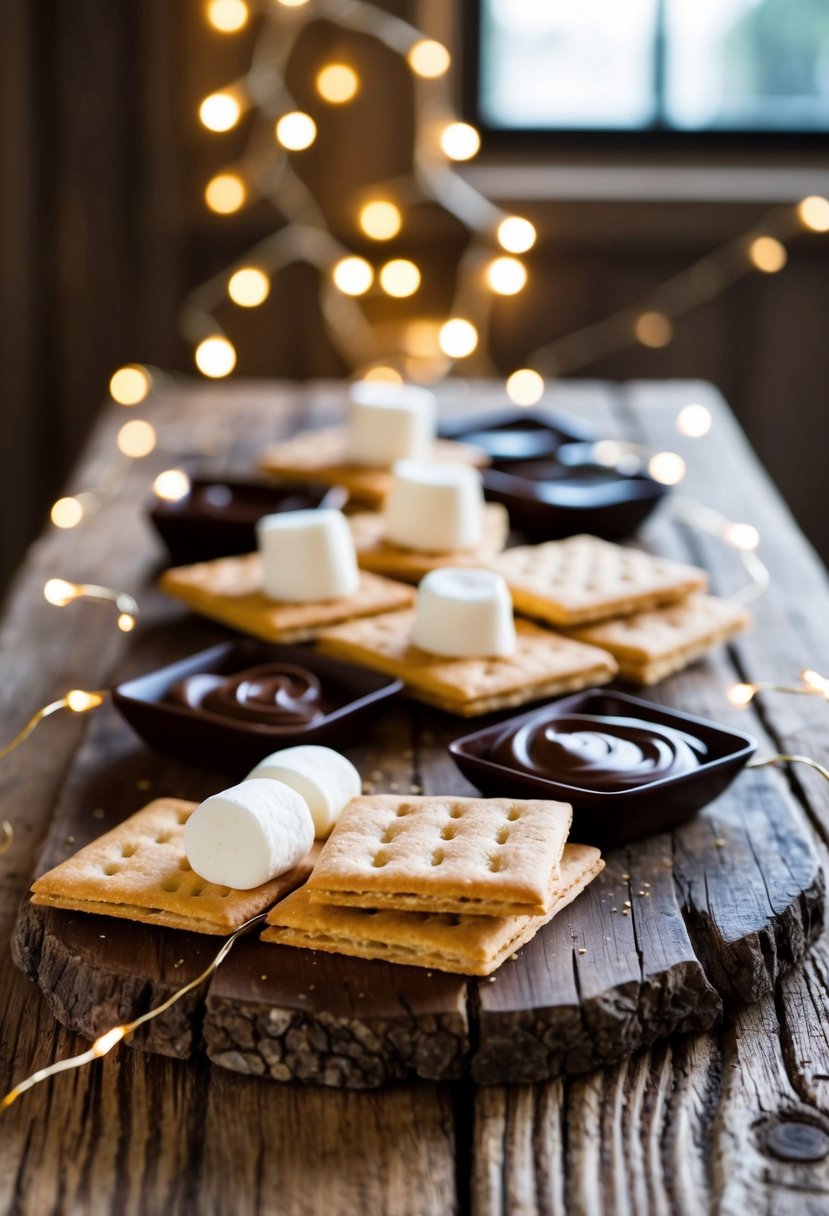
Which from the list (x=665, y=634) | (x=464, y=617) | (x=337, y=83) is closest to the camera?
(x=464, y=617)

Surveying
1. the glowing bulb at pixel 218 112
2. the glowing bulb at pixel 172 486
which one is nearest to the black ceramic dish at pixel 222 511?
the glowing bulb at pixel 172 486

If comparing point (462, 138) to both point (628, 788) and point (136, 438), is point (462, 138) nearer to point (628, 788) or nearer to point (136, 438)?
point (136, 438)

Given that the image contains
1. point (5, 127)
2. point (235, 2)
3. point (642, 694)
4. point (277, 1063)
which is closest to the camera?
point (277, 1063)

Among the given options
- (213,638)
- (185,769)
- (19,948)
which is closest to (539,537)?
(213,638)

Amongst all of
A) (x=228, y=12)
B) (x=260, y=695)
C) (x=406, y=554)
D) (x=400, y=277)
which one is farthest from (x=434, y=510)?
(x=400, y=277)

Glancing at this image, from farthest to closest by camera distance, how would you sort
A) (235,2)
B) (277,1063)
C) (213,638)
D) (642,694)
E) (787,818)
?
1. (235,2)
2. (213,638)
3. (642,694)
4. (787,818)
5. (277,1063)

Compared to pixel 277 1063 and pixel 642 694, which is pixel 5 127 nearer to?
pixel 642 694

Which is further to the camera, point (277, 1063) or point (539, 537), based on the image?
point (539, 537)
